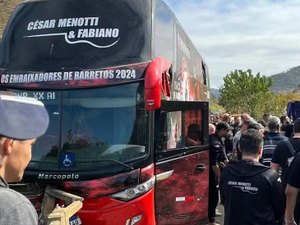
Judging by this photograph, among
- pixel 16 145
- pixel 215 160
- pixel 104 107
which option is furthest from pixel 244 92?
pixel 16 145

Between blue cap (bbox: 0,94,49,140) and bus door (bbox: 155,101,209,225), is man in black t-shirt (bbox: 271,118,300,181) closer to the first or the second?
bus door (bbox: 155,101,209,225)

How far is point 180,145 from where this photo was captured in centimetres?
674

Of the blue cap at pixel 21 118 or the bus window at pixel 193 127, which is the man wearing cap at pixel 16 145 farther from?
the bus window at pixel 193 127

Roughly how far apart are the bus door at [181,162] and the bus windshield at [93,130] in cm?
38

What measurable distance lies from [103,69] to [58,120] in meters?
0.77

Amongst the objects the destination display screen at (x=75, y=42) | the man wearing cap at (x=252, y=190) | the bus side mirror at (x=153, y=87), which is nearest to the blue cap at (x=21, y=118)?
the man wearing cap at (x=252, y=190)

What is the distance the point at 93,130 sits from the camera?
19.0ft

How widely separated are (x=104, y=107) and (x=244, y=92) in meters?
46.1

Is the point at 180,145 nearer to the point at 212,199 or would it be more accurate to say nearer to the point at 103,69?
the point at 103,69

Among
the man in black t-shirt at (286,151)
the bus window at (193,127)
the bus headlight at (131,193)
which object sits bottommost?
the bus headlight at (131,193)

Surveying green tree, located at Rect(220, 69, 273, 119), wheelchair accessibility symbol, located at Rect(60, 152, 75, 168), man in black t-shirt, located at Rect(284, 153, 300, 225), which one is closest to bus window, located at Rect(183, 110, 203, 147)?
wheelchair accessibility symbol, located at Rect(60, 152, 75, 168)

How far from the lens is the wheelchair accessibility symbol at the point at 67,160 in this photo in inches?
225

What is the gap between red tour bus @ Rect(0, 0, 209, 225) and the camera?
5594mm

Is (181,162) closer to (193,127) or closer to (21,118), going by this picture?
(193,127)
